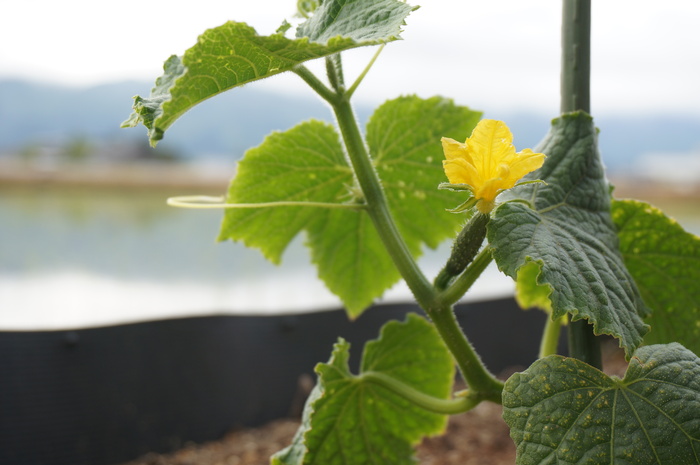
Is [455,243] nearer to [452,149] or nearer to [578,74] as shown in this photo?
[452,149]

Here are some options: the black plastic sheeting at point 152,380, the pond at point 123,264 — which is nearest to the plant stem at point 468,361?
the black plastic sheeting at point 152,380

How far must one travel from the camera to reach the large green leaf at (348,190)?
0.76 metres

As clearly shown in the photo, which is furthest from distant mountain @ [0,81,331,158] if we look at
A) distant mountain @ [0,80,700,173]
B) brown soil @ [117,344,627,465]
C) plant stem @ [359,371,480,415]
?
plant stem @ [359,371,480,415]

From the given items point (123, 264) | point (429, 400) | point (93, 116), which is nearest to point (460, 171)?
point (429, 400)

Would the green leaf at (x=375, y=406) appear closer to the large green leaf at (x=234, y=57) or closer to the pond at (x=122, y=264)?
the large green leaf at (x=234, y=57)

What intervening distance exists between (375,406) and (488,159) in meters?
0.37

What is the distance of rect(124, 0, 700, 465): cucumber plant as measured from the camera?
1.51 ft

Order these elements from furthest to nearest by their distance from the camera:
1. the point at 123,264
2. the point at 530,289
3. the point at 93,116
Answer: the point at 93,116 → the point at 123,264 → the point at 530,289

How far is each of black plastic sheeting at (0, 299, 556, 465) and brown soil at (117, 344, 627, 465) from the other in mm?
28

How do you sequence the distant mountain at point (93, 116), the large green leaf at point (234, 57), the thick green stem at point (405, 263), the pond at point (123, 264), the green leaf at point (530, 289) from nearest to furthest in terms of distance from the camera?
the large green leaf at point (234, 57)
the thick green stem at point (405, 263)
the green leaf at point (530, 289)
the pond at point (123, 264)
the distant mountain at point (93, 116)

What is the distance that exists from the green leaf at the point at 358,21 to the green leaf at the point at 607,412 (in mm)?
255

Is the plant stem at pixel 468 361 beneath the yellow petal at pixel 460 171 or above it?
beneath

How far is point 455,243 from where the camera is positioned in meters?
0.54

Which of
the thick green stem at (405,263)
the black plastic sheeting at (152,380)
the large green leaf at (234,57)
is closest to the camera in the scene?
the large green leaf at (234,57)
